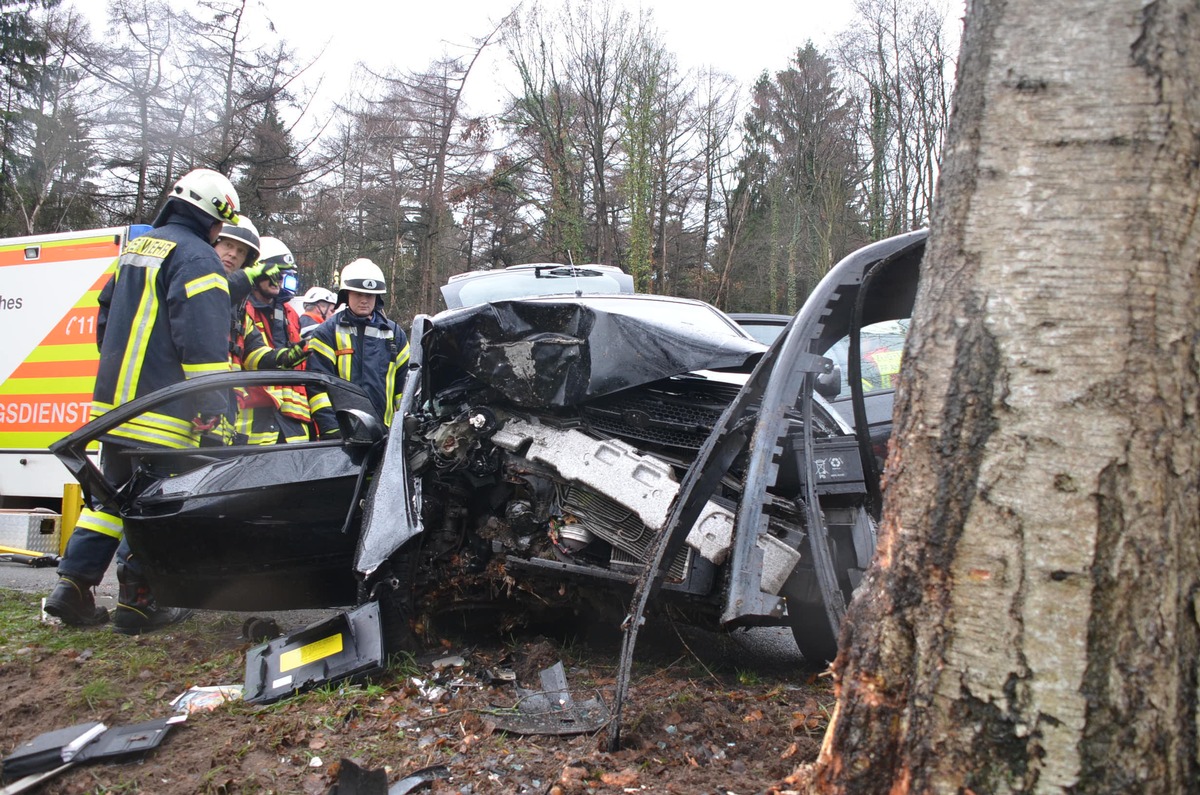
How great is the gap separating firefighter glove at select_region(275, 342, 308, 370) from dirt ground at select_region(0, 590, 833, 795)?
1.86 metres

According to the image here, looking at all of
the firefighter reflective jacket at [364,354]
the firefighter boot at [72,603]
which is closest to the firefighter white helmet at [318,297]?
the firefighter reflective jacket at [364,354]

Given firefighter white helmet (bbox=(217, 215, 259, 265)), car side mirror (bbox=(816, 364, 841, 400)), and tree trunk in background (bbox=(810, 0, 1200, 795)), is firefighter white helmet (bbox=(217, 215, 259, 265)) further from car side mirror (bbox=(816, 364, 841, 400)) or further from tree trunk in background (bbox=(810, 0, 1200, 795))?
tree trunk in background (bbox=(810, 0, 1200, 795))

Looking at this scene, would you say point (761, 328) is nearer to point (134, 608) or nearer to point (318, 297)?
point (318, 297)

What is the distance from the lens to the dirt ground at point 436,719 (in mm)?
2332

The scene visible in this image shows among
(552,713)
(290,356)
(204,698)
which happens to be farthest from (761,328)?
(204,698)

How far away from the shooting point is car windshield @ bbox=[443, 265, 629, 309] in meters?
7.14

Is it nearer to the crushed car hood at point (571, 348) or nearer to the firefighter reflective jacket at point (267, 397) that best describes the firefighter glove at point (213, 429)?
the firefighter reflective jacket at point (267, 397)

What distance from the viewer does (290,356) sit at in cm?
518

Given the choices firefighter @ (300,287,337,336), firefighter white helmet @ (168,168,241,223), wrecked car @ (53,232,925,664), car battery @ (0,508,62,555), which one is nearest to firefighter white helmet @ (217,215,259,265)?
firefighter white helmet @ (168,168,241,223)

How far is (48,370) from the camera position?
633cm

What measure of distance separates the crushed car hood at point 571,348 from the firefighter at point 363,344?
205 centimetres

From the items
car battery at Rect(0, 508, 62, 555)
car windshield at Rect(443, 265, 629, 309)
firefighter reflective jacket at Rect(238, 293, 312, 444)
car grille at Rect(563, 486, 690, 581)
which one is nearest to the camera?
car grille at Rect(563, 486, 690, 581)

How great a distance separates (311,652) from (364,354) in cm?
273

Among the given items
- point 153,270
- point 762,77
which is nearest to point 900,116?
point 762,77
